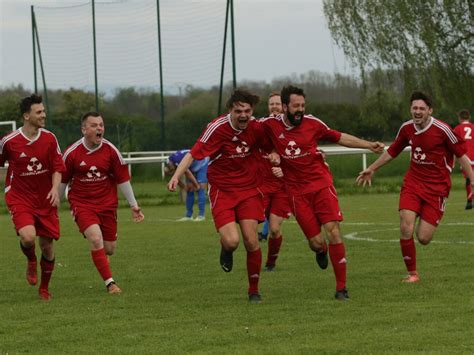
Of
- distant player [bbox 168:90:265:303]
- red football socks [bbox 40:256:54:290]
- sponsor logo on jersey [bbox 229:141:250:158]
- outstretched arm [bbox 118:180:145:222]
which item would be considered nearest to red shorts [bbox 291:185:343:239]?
distant player [bbox 168:90:265:303]

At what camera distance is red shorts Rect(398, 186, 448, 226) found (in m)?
12.3

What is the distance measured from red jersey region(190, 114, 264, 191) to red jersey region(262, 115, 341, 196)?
0.20 metres

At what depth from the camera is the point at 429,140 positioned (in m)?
12.2

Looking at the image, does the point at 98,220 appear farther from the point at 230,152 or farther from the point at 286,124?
the point at 286,124

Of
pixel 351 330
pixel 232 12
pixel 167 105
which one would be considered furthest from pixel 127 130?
pixel 351 330

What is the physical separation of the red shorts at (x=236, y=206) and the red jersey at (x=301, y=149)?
411mm

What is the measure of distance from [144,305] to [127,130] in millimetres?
25536

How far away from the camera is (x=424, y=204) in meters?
12.4

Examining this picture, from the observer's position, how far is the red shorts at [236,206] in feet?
37.0

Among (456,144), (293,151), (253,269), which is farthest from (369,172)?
(253,269)

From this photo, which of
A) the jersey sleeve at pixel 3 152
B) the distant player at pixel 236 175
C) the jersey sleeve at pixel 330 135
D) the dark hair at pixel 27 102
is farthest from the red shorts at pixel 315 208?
the jersey sleeve at pixel 3 152

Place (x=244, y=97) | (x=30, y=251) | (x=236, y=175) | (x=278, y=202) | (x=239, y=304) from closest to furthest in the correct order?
1. (x=239, y=304)
2. (x=244, y=97)
3. (x=236, y=175)
4. (x=30, y=251)
5. (x=278, y=202)

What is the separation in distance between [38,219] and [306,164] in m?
2.97

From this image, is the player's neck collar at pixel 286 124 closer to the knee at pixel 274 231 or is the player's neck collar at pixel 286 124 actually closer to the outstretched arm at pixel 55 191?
the outstretched arm at pixel 55 191
